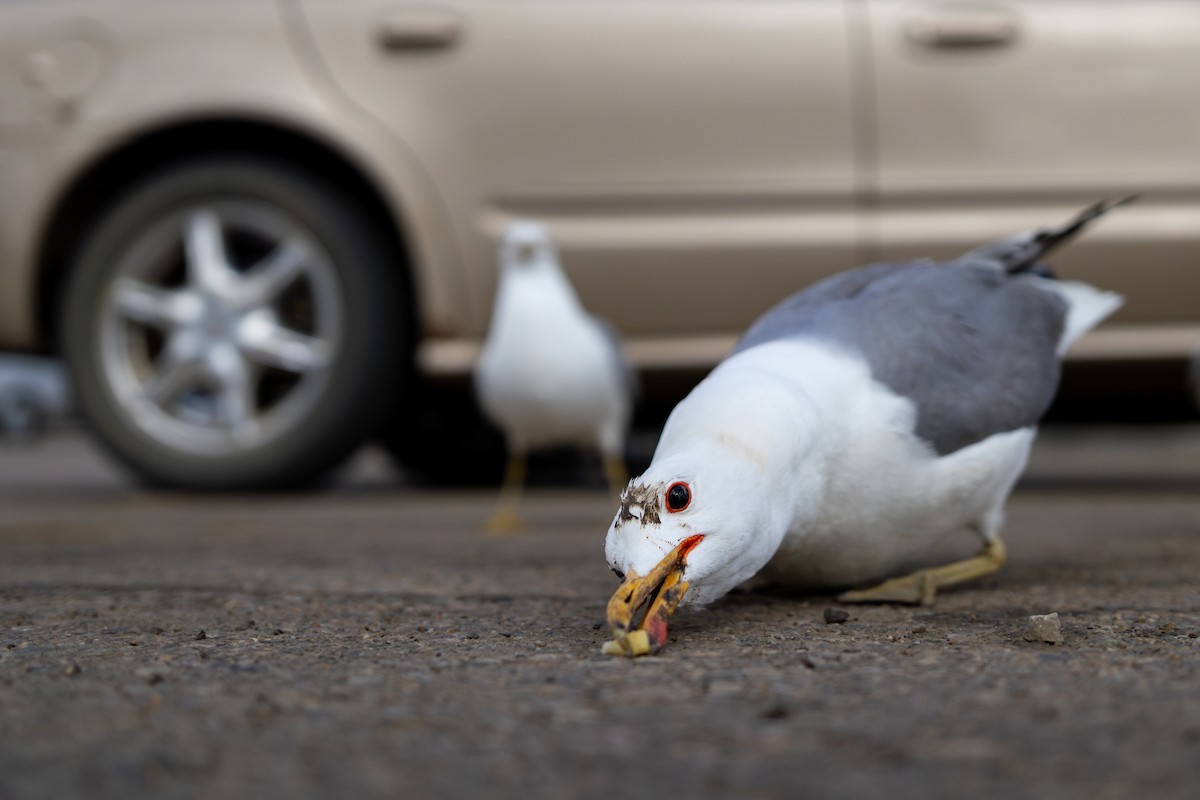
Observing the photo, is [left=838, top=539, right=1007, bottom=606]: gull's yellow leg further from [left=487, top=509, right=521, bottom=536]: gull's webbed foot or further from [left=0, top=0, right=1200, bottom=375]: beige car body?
[left=0, top=0, right=1200, bottom=375]: beige car body

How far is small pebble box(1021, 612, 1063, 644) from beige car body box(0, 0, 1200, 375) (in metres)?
2.23

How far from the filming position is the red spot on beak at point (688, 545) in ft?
5.34

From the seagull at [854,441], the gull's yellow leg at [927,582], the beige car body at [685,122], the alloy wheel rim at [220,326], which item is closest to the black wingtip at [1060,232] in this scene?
the seagull at [854,441]

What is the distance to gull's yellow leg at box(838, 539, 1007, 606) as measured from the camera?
2.04 meters

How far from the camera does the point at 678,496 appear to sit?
64.3 inches

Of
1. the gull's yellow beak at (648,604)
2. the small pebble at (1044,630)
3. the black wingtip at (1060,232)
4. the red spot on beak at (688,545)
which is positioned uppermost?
the black wingtip at (1060,232)

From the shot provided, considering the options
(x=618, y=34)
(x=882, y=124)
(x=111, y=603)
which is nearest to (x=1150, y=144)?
(x=882, y=124)

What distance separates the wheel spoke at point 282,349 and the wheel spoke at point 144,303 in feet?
0.81

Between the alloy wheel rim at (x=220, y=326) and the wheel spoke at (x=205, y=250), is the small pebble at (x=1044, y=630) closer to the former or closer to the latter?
the alloy wheel rim at (x=220, y=326)

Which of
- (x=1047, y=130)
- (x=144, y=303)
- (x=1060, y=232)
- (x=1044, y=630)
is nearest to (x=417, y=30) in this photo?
(x=144, y=303)

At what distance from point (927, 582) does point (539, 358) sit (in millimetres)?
1707

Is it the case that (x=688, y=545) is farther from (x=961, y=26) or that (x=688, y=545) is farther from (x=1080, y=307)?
(x=961, y=26)

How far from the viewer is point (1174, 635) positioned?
5.66ft

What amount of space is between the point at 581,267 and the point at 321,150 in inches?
33.0
